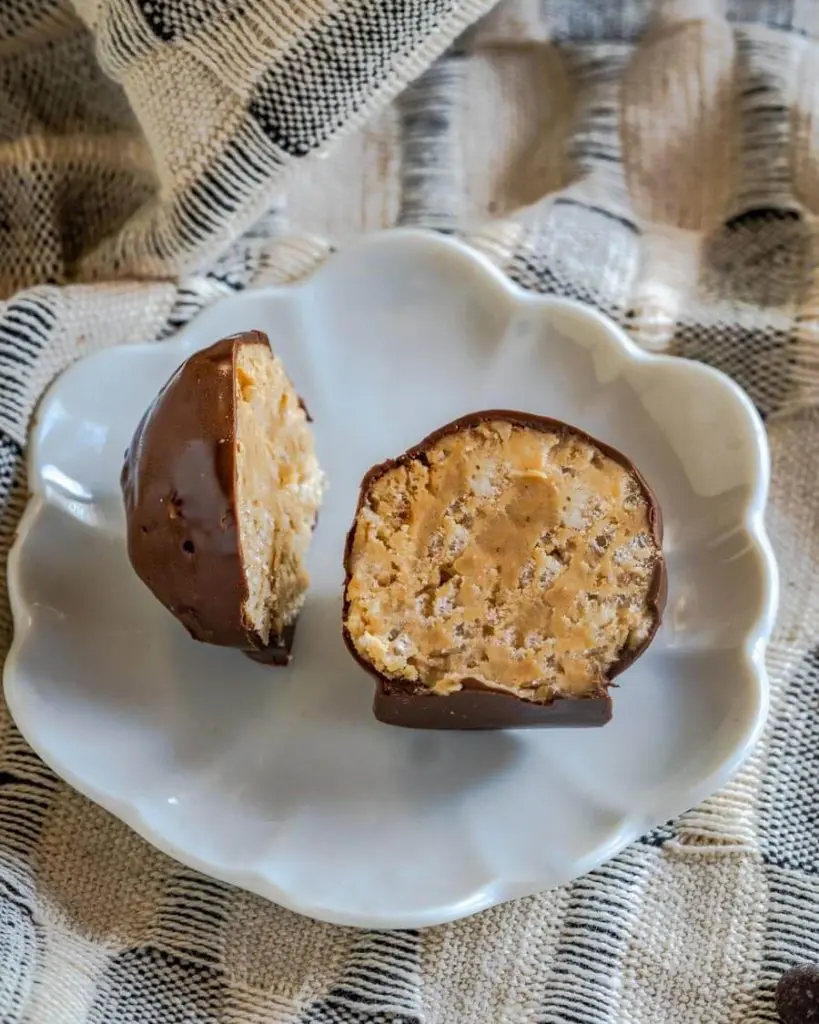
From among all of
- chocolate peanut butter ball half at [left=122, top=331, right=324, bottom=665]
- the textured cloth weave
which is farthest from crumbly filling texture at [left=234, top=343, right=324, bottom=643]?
the textured cloth weave

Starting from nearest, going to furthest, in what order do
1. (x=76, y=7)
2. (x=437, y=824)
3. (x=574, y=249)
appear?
(x=437, y=824), (x=76, y=7), (x=574, y=249)

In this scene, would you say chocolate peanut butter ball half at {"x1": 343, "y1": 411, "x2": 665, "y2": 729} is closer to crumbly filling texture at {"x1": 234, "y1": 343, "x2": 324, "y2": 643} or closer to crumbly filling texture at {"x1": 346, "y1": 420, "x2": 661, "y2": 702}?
crumbly filling texture at {"x1": 346, "y1": 420, "x2": 661, "y2": 702}

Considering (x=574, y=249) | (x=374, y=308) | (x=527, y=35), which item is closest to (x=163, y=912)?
(x=374, y=308)

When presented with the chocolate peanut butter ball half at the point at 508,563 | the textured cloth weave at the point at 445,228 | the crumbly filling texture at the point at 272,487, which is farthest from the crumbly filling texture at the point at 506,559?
the textured cloth weave at the point at 445,228

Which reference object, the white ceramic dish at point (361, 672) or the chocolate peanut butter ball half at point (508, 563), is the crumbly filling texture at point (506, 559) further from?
the white ceramic dish at point (361, 672)

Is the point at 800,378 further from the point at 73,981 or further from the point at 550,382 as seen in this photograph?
the point at 73,981

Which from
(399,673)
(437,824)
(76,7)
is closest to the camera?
(399,673)
